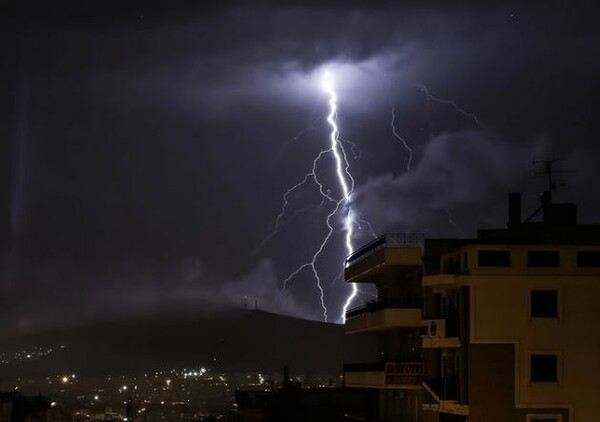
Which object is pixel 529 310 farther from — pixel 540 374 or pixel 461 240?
pixel 461 240

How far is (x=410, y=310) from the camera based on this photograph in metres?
38.6

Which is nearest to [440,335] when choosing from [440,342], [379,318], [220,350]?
[440,342]

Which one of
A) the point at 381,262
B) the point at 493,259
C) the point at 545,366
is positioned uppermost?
the point at 381,262

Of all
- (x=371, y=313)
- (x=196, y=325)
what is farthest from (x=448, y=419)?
(x=196, y=325)

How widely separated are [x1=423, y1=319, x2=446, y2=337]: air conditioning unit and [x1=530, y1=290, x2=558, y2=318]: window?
2.64 meters

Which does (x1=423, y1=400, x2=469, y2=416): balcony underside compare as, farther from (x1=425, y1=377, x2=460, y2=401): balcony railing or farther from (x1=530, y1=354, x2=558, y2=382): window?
(x1=530, y1=354, x2=558, y2=382): window

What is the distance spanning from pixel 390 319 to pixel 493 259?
7165 mm

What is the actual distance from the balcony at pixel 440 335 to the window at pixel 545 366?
6.63ft

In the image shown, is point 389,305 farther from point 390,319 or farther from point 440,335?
point 440,335

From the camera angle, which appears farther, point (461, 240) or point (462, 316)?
point (461, 240)

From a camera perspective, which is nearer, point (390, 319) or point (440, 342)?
point (440, 342)

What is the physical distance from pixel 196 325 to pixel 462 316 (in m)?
168

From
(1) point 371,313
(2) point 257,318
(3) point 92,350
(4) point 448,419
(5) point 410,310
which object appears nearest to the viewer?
(4) point 448,419

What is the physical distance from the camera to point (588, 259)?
32.3 metres
